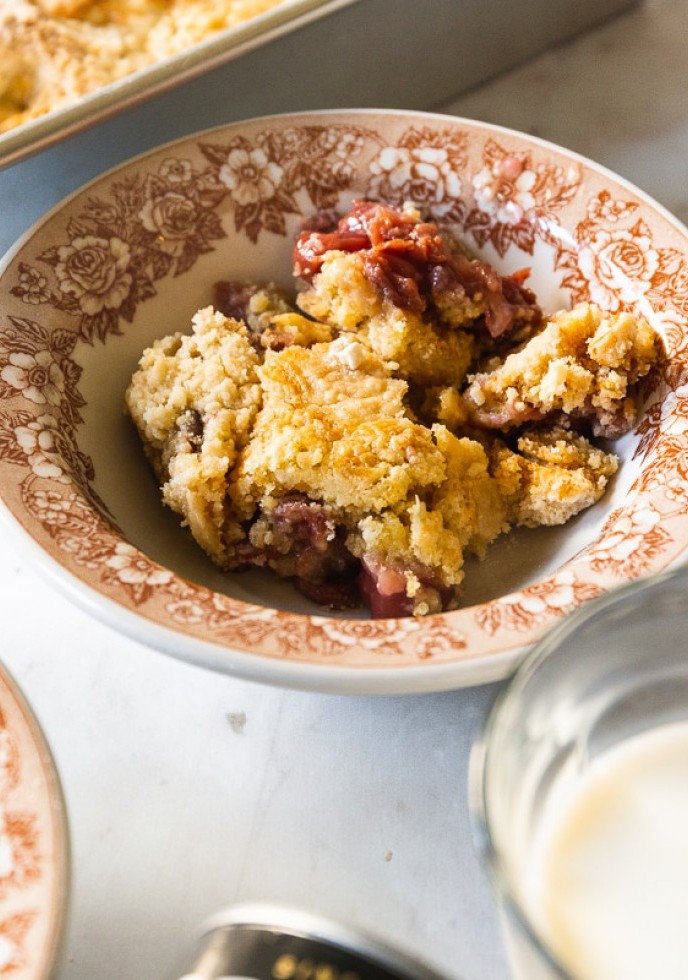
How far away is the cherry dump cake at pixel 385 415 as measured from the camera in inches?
44.2

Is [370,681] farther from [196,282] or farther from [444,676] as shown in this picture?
[196,282]

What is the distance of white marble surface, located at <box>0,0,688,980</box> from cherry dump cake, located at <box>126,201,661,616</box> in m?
0.16

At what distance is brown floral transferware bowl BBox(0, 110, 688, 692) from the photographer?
3.05ft

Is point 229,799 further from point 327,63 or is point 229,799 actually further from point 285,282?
point 327,63

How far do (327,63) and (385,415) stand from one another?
0.78 m

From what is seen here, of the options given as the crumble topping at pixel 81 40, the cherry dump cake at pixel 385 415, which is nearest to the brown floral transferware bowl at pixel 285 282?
the cherry dump cake at pixel 385 415

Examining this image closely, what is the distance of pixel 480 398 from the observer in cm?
125

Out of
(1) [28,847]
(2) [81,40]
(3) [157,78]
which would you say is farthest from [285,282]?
(1) [28,847]

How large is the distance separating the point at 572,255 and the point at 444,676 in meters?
0.72

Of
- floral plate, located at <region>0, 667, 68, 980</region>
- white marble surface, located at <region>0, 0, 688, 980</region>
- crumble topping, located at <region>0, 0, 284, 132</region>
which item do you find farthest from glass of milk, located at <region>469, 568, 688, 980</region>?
crumble topping, located at <region>0, 0, 284, 132</region>

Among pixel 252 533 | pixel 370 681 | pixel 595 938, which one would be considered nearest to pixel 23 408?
pixel 252 533

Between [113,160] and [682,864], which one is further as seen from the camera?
[113,160]

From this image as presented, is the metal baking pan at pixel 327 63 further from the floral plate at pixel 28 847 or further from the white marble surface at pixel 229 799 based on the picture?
the floral plate at pixel 28 847

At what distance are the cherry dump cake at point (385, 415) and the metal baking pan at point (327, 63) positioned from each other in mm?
368
